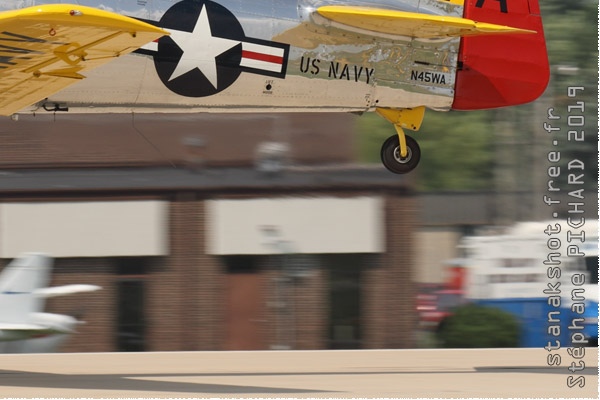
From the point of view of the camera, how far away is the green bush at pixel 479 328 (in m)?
24.0

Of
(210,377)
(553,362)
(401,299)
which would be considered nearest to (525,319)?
(401,299)

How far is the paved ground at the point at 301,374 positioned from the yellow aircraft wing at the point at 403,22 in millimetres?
4025

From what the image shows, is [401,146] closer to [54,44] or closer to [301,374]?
[301,374]

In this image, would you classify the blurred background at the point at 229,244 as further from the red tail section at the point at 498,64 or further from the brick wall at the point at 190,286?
the red tail section at the point at 498,64

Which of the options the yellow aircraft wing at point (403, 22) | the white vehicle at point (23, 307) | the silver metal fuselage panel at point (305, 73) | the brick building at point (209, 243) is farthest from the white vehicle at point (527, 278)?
the yellow aircraft wing at point (403, 22)

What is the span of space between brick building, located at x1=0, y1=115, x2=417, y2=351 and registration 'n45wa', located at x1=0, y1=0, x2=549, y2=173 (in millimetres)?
9282

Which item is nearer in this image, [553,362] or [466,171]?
[553,362]

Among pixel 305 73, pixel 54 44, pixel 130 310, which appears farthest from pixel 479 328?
pixel 54 44

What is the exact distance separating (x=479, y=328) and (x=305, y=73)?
11.7 meters

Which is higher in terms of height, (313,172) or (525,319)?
(313,172)

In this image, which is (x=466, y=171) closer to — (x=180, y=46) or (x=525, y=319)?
(x=525, y=319)

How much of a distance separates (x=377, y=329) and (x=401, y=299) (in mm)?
778

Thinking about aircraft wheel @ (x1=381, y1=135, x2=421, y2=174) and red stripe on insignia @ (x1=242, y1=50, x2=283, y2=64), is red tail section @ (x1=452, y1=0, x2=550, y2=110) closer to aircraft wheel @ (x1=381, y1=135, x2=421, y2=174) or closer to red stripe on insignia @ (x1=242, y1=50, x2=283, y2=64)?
aircraft wheel @ (x1=381, y1=135, x2=421, y2=174)

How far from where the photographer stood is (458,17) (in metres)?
14.2
